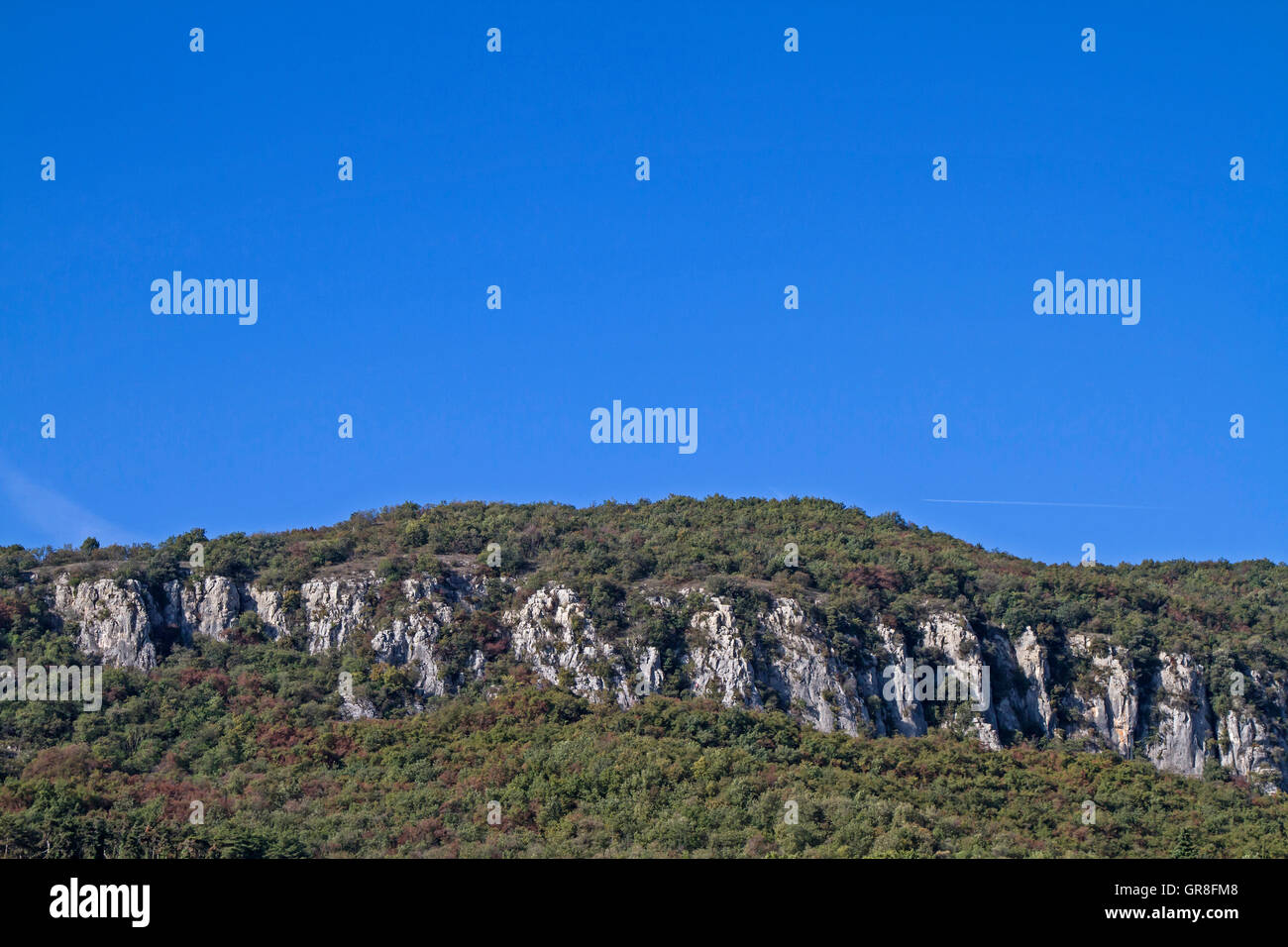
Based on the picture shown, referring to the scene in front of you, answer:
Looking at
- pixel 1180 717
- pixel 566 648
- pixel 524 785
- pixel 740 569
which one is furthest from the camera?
pixel 740 569

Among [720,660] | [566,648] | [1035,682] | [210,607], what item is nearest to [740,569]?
[720,660]

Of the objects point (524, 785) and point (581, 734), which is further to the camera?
point (581, 734)

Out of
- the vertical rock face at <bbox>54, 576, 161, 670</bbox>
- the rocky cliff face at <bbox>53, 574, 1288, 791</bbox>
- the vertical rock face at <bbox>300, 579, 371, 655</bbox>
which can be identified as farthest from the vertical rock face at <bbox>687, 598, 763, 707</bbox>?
the vertical rock face at <bbox>54, 576, 161, 670</bbox>

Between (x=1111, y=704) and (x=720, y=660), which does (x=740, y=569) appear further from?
(x=1111, y=704)

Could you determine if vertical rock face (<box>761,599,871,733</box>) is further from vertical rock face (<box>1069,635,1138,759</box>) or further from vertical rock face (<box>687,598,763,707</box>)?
vertical rock face (<box>1069,635,1138,759</box>)

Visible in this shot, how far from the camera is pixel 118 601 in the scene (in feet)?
251

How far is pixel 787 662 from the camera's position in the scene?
7356cm

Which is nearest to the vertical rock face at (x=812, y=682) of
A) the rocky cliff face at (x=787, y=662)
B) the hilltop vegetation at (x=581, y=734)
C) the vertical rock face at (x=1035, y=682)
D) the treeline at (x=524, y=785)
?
the rocky cliff face at (x=787, y=662)

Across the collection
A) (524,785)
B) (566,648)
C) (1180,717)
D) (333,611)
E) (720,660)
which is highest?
(333,611)

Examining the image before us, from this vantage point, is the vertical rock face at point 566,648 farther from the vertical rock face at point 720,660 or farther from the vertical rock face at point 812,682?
the vertical rock face at point 812,682

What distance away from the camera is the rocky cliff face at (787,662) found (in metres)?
73.4

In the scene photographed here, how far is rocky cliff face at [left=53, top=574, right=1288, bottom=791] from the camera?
73375 mm

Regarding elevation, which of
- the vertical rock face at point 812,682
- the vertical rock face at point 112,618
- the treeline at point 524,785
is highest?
the vertical rock face at point 112,618
